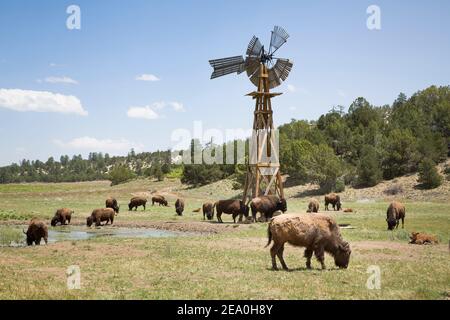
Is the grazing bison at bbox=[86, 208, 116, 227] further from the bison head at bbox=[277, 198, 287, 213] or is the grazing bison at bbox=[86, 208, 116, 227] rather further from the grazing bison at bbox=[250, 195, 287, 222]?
the bison head at bbox=[277, 198, 287, 213]

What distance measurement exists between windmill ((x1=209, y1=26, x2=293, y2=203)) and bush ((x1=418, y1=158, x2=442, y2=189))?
27113 millimetres

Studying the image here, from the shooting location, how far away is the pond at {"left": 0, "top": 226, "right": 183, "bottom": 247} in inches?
1010

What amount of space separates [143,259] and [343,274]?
8.02 meters

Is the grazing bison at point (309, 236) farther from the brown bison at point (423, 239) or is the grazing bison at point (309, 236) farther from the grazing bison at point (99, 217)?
the grazing bison at point (99, 217)

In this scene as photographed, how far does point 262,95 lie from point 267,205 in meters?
9.45

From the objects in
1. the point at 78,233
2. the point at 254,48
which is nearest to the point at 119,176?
the point at 254,48

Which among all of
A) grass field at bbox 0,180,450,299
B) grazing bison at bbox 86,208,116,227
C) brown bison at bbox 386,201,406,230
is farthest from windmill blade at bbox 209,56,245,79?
brown bison at bbox 386,201,406,230

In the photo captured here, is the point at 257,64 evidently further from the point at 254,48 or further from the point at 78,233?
the point at 78,233

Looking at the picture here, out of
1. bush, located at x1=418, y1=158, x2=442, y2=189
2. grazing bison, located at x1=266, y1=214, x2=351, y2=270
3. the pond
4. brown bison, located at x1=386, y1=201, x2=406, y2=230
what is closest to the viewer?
grazing bison, located at x1=266, y1=214, x2=351, y2=270

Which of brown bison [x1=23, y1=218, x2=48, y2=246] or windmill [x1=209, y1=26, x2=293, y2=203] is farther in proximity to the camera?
windmill [x1=209, y1=26, x2=293, y2=203]

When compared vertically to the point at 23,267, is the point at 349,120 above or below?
above

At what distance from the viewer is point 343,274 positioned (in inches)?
559
